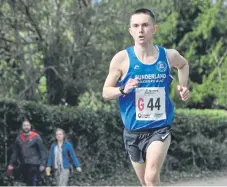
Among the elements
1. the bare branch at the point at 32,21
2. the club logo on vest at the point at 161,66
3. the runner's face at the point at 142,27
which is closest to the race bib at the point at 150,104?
the club logo on vest at the point at 161,66

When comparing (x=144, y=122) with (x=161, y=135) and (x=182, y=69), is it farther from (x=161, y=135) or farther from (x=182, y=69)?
(x=182, y=69)

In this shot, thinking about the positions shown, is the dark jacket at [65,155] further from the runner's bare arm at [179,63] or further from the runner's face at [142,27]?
the runner's face at [142,27]

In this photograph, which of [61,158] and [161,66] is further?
[61,158]

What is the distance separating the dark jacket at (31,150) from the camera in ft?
44.7

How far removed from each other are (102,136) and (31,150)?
3118mm

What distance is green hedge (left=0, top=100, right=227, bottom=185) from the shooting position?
1475 cm

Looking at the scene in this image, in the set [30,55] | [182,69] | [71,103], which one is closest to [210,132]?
[71,103]

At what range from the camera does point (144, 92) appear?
23.5 feet

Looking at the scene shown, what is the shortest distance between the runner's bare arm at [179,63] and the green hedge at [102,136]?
7553 mm

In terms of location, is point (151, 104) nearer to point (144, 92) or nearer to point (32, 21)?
point (144, 92)

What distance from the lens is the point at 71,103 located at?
18.5m

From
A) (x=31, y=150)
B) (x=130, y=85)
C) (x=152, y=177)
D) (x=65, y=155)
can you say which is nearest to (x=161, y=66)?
(x=130, y=85)

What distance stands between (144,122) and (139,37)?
940 mm

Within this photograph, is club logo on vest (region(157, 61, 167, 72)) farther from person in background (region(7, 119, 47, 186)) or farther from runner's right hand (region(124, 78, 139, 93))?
person in background (region(7, 119, 47, 186))
